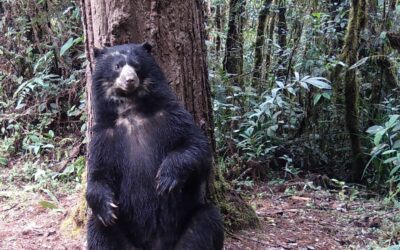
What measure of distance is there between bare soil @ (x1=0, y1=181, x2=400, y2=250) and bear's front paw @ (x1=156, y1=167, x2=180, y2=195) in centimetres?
118

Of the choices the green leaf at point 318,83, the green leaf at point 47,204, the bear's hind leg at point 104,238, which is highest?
the green leaf at point 318,83

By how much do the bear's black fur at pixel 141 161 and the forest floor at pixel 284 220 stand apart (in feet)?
2.99

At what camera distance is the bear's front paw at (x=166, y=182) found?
3.50 meters

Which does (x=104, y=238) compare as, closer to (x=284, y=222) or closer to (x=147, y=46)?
(x=147, y=46)

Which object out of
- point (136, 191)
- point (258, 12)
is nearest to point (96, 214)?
point (136, 191)

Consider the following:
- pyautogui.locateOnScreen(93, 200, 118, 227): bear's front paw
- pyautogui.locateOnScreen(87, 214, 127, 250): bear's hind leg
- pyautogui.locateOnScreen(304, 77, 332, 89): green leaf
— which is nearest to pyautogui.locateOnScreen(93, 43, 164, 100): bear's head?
pyautogui.locateOnScreen(93, 200, 118, 227): bear's front paw

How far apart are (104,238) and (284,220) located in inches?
84.2

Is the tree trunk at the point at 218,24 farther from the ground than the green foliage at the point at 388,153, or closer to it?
farther from the ground

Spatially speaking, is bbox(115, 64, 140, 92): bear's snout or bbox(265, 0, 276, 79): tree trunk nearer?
bbox(115, 64, 140, 92): bear's snout

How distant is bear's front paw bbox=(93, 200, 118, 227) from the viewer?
3.55m

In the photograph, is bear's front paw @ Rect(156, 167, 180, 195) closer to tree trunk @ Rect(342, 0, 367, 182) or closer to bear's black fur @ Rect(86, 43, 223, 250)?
bear's black fur @ Rect(86, 43, 223, 250)

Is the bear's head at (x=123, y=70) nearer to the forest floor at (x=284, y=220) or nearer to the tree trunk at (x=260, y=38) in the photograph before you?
the forest floor at (x=284, y=220)

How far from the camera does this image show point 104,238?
12.1 ft

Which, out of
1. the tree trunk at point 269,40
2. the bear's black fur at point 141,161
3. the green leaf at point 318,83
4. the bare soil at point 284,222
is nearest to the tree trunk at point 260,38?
the tree trunk at point 269,40
